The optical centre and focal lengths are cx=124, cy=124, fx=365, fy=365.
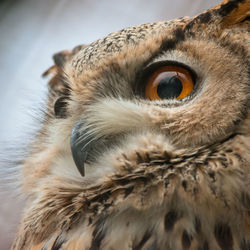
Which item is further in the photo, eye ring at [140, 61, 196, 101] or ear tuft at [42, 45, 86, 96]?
ear tuft at [42, 45, 86, 96]

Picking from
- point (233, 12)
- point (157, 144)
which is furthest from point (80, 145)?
point (233, 12)

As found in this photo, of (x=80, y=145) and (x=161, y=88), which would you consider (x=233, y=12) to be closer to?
(x=161, y=88)

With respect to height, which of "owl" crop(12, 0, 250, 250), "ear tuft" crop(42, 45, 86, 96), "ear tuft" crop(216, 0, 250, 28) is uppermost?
"ear tuft" crop(42, 45, 86, 96)

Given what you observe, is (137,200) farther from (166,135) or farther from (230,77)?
(230,77)

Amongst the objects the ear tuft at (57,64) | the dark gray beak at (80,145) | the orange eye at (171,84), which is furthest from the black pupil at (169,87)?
the ear tuft at (57,64)

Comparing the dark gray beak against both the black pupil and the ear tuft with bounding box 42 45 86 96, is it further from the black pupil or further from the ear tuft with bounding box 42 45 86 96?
the ear tuft with bounding box 42 45 86 96

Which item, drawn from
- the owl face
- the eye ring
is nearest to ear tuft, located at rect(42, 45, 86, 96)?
the owl face

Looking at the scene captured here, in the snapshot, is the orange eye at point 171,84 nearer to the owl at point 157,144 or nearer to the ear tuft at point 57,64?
the owl at point 157,144
